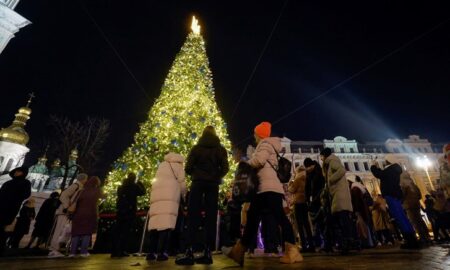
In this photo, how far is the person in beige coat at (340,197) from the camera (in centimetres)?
470

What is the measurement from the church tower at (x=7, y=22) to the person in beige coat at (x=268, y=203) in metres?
42.3

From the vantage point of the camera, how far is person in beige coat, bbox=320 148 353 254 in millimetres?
4703

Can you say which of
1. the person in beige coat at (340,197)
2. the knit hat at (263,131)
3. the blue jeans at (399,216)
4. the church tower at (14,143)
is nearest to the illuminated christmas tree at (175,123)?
the person in beige coat at (340,197)

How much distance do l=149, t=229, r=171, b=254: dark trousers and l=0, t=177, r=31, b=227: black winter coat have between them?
3464 millimetres

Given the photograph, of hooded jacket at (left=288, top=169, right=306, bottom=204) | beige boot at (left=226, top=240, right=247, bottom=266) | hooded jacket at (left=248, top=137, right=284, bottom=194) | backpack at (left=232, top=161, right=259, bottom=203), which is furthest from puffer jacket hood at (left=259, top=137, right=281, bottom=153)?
hooded jacket at (left=288, top=169, right=306, bottom=204)

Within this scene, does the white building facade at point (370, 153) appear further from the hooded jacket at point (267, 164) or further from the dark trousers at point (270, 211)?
the dark trousers at point (270, 211)

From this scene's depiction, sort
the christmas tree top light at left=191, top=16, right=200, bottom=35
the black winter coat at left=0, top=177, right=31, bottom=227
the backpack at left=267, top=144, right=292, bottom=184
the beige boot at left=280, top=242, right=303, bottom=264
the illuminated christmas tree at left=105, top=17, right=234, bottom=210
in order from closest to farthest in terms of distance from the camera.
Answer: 1. the beige boot at left=280, top=242, right=303, bottom=264
2. the backpack at left=267, top=144, right=292, bottom=184
3. the black winter coat at left=0, top=177, right=31, bottom=227
4. the illuminated christmas tree at left=105, top=17, right=234, bottom=210
5. the christmas tree top light at left=191, top=16, right=200, bottom=35

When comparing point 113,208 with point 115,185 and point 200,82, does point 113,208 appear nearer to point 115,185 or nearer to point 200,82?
point 115,185

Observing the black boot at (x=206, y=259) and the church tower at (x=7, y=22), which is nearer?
the black boot at (x=206, y=259)

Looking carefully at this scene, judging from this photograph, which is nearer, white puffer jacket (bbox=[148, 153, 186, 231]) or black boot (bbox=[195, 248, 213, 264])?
black boot (bbox=[195, 248, 213, 264])

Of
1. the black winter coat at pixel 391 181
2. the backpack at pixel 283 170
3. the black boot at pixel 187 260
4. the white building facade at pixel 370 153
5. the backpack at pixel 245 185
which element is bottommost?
the black boot at pixel 187 260

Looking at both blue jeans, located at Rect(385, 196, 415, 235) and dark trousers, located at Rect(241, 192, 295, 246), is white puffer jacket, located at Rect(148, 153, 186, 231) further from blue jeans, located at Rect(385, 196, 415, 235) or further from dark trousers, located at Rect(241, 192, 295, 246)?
blue jeans, located at Rect(385, 196, 415, 235)

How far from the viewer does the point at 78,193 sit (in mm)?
6246

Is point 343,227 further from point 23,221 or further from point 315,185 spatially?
point 23,221
